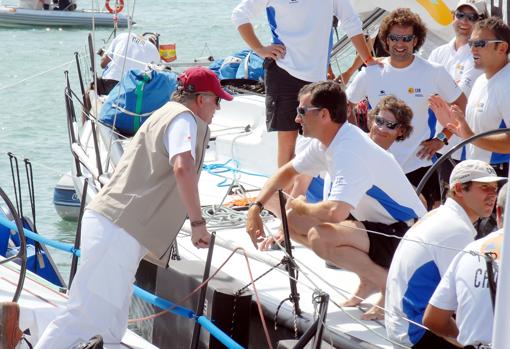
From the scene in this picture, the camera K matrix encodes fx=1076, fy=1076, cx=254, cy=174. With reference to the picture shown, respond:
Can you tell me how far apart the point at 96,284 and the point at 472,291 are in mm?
1721

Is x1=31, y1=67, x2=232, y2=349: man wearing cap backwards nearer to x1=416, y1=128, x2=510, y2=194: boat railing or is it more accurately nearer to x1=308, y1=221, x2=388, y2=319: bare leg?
x1=308, y1=221, x2=388, y2=319: bare leg

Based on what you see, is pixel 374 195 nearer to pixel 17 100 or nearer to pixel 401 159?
pixel 401 159

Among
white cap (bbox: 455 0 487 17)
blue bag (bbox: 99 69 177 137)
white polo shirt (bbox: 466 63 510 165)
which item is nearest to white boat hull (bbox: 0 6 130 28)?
blue bag (bbox: 99 69 177 137)

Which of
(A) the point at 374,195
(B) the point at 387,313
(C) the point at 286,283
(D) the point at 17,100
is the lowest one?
(D) the point at 17,100

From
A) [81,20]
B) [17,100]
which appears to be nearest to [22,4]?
[81,20]

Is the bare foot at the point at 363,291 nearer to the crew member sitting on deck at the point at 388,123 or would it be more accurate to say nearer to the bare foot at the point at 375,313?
the bare foot at the point at 375,313

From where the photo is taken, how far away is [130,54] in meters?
10.2

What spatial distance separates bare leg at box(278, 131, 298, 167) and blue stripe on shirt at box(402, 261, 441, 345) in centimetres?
238

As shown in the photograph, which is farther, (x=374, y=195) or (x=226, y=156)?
(x=226, y=156)

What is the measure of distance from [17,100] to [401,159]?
13.7 m

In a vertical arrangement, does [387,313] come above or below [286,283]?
Result: above

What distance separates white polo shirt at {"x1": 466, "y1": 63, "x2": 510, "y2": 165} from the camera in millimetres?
5363

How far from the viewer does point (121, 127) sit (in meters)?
8.21

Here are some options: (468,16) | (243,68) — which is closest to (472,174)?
(468,16)
